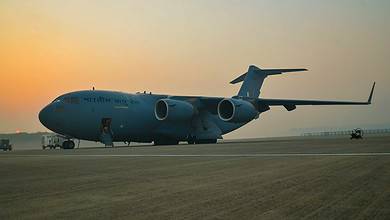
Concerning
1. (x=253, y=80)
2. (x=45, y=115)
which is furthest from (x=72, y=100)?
(x=253, y=80)

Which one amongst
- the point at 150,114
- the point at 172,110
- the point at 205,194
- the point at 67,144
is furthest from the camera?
the point at 150,114

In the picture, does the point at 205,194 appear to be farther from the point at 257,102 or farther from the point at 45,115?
the point at 257,102

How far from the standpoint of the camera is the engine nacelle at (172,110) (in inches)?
1248

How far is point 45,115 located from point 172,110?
328 inches

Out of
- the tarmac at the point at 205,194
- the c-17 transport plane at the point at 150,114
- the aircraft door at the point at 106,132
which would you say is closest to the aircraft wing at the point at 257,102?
the c-17 transport plane at the point at 150,114

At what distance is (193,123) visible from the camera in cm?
→ 3522

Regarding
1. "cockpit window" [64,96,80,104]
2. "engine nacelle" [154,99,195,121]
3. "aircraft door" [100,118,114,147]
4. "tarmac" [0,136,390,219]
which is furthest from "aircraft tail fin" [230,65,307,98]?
"tarmac" [0,136,390,219]

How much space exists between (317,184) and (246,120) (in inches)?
1006

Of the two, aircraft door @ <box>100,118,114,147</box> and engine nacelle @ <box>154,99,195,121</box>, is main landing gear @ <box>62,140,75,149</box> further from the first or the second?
engine nacelle @ <box>154,99,195,121</box>

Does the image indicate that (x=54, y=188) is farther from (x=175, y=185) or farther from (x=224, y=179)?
(x=224, y=179)

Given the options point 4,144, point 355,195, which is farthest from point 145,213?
point 4,144

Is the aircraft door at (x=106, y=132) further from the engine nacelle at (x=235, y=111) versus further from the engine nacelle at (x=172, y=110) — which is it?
the engine nacelle at (x=235, y=111)

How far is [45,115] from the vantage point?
A: 28.5 meters

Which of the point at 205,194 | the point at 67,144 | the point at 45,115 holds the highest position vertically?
the point at 45,115
